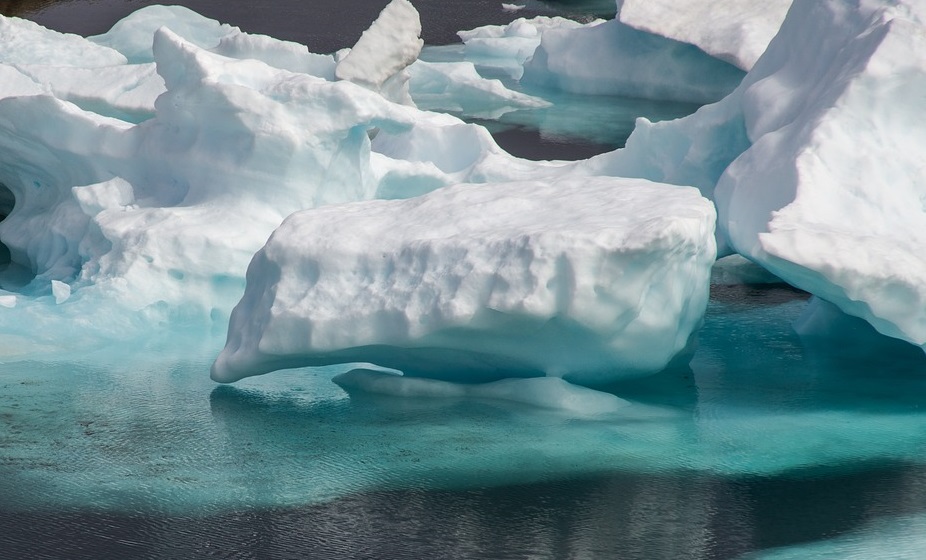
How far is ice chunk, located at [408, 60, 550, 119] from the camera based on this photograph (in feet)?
38.1

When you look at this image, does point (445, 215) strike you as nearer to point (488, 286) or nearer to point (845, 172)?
point (488, 286)

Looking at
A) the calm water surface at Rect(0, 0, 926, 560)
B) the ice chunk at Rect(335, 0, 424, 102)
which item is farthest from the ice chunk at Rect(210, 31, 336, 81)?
the calm water surface at Rect(0, 0, 926, 560)

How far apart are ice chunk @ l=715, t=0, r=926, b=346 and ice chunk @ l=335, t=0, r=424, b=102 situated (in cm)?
423

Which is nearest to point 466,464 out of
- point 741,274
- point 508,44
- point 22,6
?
point 741,274

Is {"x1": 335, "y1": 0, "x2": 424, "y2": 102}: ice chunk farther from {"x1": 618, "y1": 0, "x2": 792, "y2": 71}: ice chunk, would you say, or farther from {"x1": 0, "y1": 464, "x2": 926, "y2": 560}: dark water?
{"x1": 0, "y1": 464, "x2": 926, "y2": 560}: dark water

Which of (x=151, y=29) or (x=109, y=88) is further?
(x=151, y=29)

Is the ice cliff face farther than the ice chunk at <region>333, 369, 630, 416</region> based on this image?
No

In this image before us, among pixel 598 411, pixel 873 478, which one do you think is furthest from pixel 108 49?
pixel 873 478

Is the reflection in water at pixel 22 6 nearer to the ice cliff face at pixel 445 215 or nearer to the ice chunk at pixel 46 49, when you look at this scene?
the ice chunk at pixel 46 49

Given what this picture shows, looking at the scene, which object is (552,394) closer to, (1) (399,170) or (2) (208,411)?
(2) (208,411)

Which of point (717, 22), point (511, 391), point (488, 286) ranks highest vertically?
point (488, 286)

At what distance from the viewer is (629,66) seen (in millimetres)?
11867

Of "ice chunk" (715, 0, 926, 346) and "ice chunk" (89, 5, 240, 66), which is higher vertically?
"ice chunk" (715, 0, 926, 346)

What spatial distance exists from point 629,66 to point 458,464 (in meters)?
8.44
